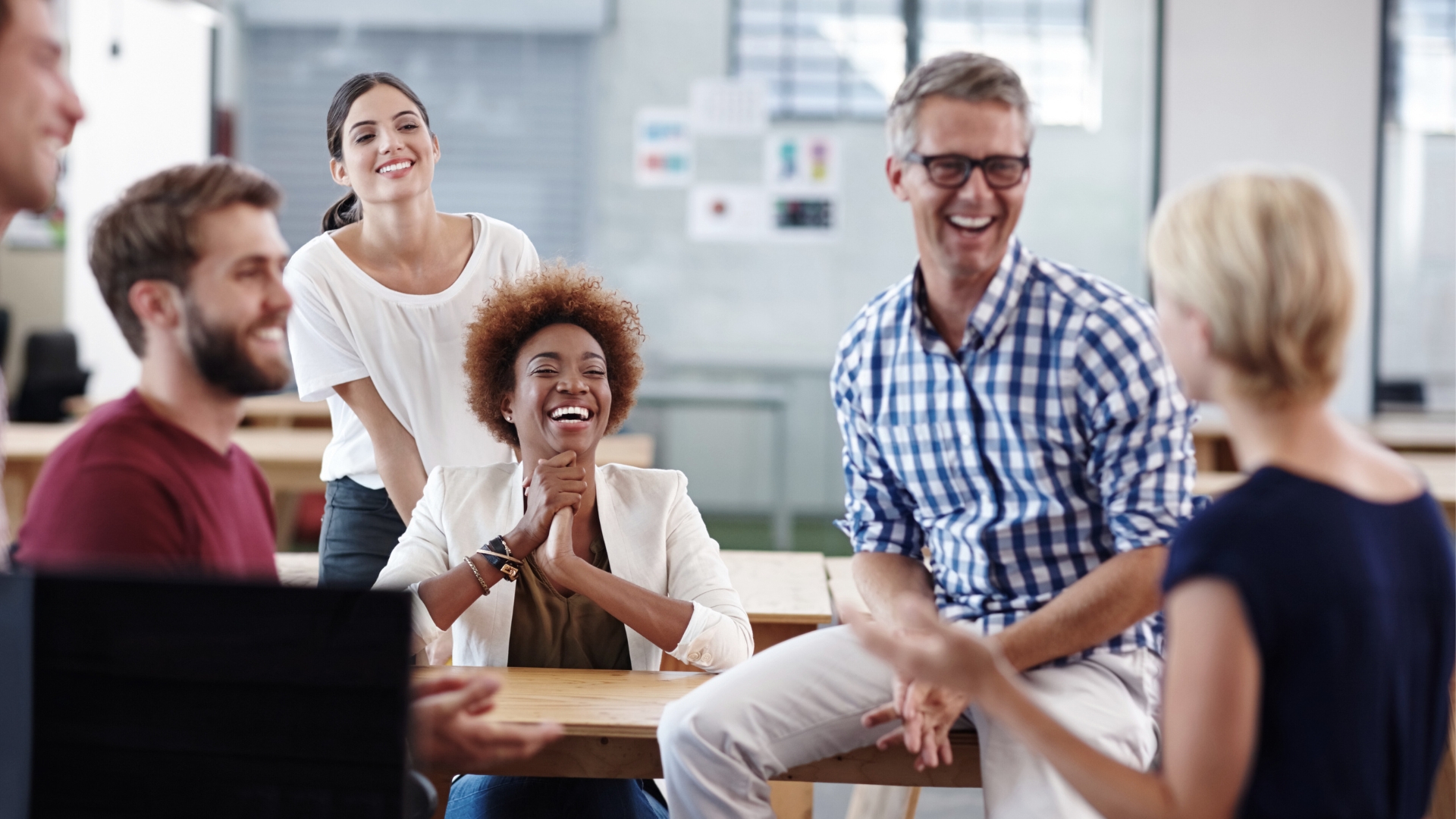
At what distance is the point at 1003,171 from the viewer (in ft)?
5.95

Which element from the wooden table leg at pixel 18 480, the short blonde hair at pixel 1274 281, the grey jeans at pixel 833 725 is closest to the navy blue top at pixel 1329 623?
the short blonde hair at pixel 1274 281

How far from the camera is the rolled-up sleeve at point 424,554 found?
6.29 ft

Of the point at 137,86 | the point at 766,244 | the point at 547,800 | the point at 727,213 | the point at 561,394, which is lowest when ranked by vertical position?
the point at 547,800

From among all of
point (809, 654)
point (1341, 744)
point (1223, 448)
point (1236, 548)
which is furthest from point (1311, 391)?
point (1223, 448)

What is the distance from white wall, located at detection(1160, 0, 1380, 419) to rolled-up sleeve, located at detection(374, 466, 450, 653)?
4.99 meters

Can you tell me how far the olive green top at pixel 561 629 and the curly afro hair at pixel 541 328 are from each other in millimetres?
275

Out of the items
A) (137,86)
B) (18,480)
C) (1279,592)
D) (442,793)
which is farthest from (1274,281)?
(137,86)

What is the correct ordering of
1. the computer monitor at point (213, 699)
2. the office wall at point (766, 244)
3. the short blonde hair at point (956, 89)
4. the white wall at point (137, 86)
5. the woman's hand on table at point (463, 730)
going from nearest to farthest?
the computer monitor at point (213, 699), the woman's hand on table at point (463, 730), the short blonde hair at point (956, 89), the office wall at point (766, 244), the white wall at point (137, 86)

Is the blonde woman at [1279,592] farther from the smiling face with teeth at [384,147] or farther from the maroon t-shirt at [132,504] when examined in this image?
the smiling face with teeth at [384,147]

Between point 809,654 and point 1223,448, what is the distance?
438 cm

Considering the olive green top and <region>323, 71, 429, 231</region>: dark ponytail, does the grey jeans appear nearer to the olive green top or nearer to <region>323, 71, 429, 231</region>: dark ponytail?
the olive green top

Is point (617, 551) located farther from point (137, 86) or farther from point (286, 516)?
point (137, 86)

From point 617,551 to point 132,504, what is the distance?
3.32ft

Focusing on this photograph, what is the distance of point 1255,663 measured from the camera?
3.48 ft
